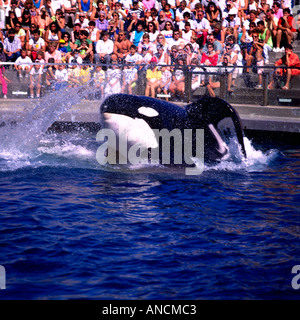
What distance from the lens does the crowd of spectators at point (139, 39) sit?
41.7 feet

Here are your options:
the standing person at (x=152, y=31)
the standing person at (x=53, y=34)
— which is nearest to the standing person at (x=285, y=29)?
the standing person at (x=152, y=31)

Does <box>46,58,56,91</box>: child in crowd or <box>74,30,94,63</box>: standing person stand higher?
<box>74,30,94,63</box>: standing person

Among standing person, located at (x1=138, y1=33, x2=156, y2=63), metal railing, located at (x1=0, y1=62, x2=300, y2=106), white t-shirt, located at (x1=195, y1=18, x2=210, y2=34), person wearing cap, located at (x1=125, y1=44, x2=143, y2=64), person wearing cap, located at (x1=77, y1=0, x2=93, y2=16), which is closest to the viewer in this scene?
metal railing, located at (x1=0, y1=62, x2=300, y2=106)

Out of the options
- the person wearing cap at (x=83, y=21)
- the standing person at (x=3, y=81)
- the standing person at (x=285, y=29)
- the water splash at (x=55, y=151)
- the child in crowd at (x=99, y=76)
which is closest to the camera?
the water splash at (x=55, y=151)

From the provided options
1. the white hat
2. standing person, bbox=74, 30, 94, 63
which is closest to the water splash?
standing person, bbox=74, 30, 94, 63

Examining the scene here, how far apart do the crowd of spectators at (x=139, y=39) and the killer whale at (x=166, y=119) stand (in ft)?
12.6

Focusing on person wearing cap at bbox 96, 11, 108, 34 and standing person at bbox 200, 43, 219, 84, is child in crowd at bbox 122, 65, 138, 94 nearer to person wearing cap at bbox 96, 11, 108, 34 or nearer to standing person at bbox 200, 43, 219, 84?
standing person at bbox 200, 43, 219, 84

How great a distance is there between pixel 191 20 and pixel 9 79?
234 inches

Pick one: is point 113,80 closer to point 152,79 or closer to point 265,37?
point 152,79

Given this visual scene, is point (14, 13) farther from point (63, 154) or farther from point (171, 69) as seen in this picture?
point (63, 154)

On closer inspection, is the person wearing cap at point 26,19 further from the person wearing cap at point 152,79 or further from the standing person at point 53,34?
the person wearing cap at point 152,79

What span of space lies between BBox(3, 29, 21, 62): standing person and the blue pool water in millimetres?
6696

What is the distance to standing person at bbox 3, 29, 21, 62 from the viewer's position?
15156 millimetres
